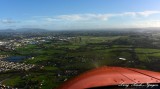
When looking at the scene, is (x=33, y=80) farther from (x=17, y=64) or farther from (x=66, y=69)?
(x=17, y=64)

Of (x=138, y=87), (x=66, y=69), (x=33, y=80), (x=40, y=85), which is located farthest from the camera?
(x=66, y=69)

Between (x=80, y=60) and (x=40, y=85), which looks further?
(x=80, y=60)

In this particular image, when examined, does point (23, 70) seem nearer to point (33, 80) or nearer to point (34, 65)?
point (34, 65)

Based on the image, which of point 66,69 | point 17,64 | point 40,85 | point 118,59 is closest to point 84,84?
point 40,85

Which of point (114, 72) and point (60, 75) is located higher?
point (114, 72)

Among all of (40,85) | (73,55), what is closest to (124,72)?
(40,85)

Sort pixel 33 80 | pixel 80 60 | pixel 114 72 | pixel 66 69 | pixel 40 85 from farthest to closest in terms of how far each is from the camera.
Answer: pixel 80 60
pixel 66 69
pixel 33 80
pixel 40 85
pixel 114 72
